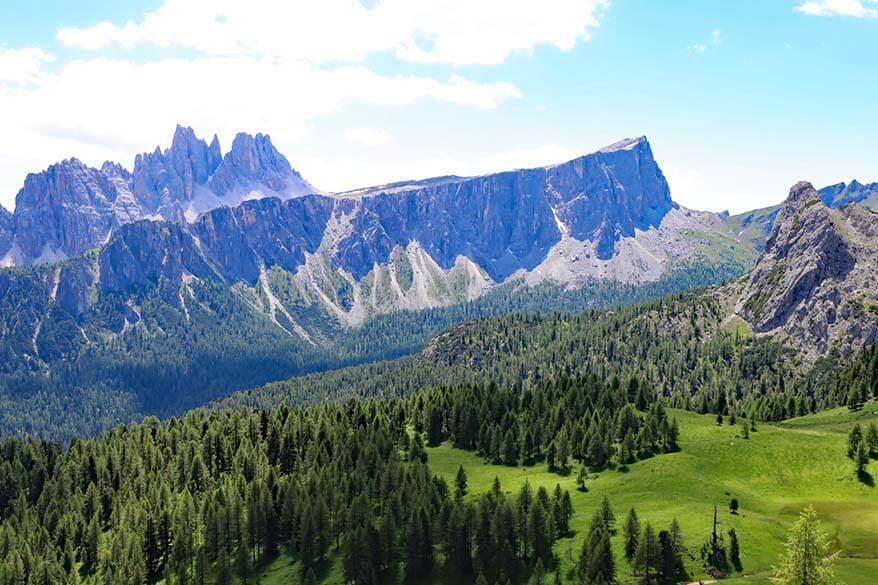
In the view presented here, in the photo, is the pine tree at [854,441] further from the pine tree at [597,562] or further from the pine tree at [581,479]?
the pine tree at [597,562]

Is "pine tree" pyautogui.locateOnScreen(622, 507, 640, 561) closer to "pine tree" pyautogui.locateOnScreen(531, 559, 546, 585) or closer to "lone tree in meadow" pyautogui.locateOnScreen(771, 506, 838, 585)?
"pine tree" pyautogui.locateOnScreen(531, 559, 546, 585)

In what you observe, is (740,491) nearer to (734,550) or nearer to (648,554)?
(734,550)

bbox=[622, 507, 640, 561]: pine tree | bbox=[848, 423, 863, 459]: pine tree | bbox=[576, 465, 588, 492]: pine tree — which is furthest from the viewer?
bbox=[576, 465, 588, 492]: pine tree

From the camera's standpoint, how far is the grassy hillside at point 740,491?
333 feet

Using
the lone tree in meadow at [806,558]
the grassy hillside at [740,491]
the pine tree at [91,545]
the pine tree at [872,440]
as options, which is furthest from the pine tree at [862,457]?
the pine tree at [91,545]

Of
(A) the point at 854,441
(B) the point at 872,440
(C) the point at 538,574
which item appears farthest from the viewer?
(B) the point at 872,440

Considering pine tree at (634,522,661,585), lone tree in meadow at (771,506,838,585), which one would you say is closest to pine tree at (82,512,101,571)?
pine tree at (634,522,661,585)

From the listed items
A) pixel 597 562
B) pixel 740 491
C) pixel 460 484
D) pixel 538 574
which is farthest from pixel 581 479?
pixel 597 562

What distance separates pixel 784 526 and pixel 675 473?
27203 mm

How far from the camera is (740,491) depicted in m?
127

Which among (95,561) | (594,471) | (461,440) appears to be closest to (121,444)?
(95,561)

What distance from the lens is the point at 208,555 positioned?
140125 mm

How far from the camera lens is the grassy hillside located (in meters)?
102

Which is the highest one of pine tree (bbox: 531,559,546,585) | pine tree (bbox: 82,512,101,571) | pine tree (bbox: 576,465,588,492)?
pine tree (bbox: 576,465,588,492)
